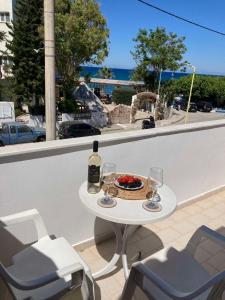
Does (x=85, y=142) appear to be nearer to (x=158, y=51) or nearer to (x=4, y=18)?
(x=4, y=18)

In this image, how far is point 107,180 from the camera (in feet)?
7.12

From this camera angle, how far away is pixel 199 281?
1.72 metres

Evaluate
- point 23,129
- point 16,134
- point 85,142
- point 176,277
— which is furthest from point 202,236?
point 23,129

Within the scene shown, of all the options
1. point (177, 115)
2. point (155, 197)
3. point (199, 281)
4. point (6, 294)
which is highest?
point (155, 197)

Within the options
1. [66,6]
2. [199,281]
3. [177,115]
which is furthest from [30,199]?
[177,115]

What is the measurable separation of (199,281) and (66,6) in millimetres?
18025

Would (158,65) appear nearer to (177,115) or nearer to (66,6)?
(177,115)

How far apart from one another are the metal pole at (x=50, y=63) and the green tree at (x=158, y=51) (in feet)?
82.1

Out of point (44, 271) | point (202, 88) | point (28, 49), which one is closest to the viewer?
point (44, 271)

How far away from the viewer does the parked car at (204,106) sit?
95.3 feet

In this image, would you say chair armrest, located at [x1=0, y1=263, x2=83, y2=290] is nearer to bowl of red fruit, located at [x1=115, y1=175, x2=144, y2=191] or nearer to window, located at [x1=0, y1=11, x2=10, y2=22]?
bowl of red fruit, located at [x1=115, y1=175, x2=144, y2=191]

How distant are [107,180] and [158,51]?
27.7 metres

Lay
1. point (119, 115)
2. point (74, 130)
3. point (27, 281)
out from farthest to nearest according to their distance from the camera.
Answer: point (119, 115) < point (74, 130) < point (27, 281)

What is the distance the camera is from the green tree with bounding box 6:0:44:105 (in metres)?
17.3
